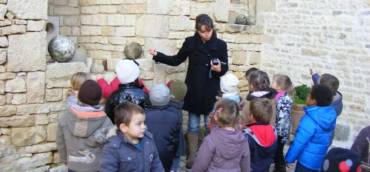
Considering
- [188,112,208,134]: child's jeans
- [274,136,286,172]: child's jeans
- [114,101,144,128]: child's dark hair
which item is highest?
[114,101,144,128]: child's dark hair

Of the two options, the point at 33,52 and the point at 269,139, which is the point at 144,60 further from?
the point at 269,139

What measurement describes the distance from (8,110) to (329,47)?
187 inches

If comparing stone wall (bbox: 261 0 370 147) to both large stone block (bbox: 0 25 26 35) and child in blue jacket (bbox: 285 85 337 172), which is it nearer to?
child in blue jacket (bbox: 285 85 337 172)

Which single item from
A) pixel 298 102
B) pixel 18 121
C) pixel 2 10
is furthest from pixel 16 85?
pixel 298 102

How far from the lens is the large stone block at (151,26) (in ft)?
20.2

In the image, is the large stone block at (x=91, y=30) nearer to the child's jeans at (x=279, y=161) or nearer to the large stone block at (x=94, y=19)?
the large stone block at (x=94, y=19)

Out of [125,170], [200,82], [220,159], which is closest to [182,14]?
[200,82]

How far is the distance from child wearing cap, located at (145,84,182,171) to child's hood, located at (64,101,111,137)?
1.77 feet

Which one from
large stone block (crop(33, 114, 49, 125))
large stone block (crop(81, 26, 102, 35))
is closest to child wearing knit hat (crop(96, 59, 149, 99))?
large stone block (crop(33, 114, 49, 125))

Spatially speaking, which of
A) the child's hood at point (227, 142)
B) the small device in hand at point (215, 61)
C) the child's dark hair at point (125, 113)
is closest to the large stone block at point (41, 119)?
the small device in hand at point (215, 61)

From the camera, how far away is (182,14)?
6.46 m

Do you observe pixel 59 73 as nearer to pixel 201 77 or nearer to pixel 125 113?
pixel 201 77

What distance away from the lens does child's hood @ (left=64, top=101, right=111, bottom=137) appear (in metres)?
3.78

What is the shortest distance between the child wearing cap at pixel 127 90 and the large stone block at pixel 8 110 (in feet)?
3.48
